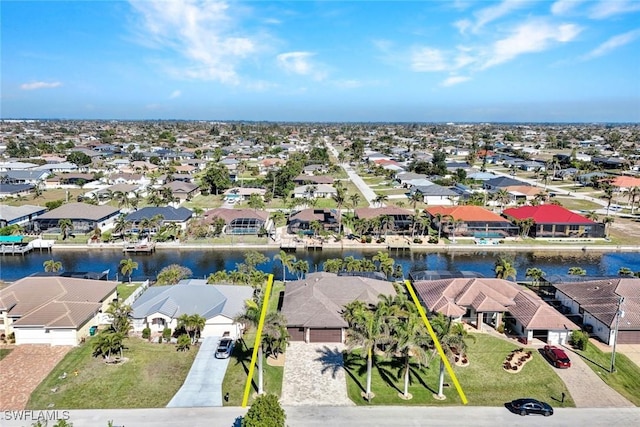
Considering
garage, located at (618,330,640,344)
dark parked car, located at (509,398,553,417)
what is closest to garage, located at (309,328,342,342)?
dark parked car, located at (509,398,553,417)

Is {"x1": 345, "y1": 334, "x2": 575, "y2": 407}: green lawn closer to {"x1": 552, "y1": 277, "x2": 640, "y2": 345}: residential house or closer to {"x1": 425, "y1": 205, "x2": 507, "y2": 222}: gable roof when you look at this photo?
{"x1": 552, "y1": 277, "x2": 640, "y2": 345}: residential house

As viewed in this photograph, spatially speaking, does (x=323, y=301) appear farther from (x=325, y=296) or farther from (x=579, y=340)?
(x=579, y=340)

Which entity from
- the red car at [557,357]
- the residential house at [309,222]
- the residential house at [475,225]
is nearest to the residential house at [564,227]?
the residential house at [475,225]

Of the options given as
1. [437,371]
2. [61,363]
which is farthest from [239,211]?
[437,371]

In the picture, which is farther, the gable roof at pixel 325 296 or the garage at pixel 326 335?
the gable roof at pixel 325 296

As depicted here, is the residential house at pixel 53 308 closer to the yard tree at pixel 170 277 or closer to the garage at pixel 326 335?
the yard tree at pixel 170 277

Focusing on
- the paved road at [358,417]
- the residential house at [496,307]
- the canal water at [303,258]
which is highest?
the residential house at [496,307]

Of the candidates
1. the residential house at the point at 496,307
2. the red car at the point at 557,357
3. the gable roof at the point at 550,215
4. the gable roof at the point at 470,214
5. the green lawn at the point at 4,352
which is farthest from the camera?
the gable roof at the point at 470,214
